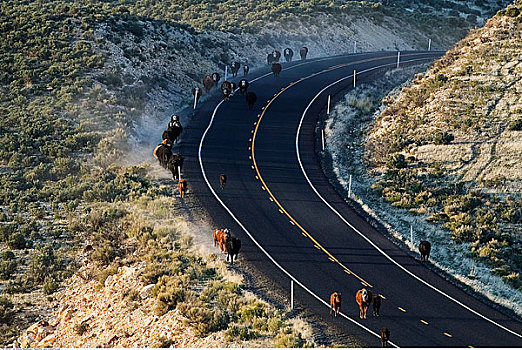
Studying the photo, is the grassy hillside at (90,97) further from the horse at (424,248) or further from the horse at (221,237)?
the horse at (424,248)

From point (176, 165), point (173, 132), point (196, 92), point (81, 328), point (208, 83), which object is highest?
point (208, 83)

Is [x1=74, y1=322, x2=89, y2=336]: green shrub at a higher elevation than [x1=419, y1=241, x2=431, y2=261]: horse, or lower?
lower

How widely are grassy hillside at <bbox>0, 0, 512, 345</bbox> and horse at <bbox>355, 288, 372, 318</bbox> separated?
24.1 feet

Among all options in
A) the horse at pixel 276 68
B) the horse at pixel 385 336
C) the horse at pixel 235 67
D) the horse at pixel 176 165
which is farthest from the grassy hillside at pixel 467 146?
the horse at pixel 235 67

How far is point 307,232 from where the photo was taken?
2780cm

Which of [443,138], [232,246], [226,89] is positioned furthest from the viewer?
[226,89]

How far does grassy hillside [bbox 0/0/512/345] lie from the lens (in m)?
27.6

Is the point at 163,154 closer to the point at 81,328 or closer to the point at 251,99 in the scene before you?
the point at 251,99

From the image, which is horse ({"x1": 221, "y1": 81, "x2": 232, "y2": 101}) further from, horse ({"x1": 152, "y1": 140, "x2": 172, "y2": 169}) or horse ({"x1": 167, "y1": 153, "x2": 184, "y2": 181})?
horse ({"x1": 167, "y1": 153, "x2": 184, "y2": 181})

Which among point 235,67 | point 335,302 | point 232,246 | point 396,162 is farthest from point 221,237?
point 235,67

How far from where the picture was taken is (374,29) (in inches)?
2933

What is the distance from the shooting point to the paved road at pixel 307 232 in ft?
70.1

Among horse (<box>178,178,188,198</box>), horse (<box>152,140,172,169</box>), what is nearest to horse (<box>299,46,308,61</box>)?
horse (<box>152,140,172,169</box>)

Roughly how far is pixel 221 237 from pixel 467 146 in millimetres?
16609
